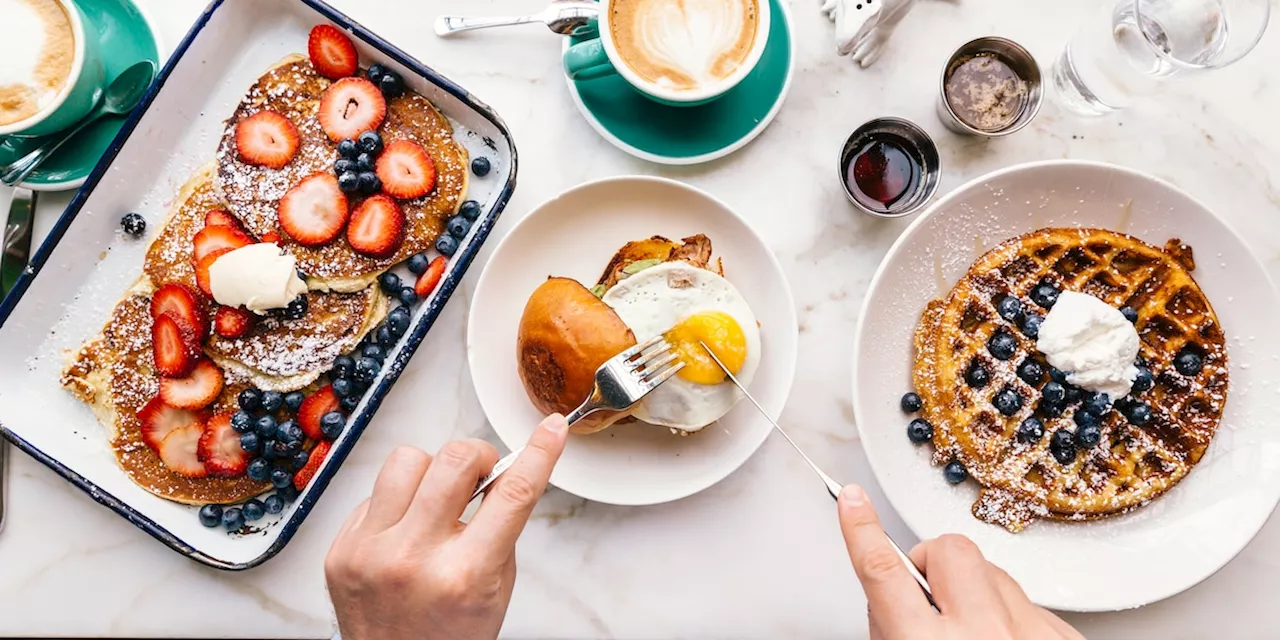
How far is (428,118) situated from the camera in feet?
5.90

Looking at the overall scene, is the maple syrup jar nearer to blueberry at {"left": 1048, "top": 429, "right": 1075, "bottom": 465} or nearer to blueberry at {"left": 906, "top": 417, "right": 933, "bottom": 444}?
blueberry at {"left": 906, "top": 417, "right": 933, "bottom": 444}

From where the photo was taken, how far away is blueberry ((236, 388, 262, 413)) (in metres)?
1.73

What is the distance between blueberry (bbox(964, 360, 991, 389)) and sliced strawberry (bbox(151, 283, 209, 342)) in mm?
1579

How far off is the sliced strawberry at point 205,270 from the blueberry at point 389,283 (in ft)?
1.03

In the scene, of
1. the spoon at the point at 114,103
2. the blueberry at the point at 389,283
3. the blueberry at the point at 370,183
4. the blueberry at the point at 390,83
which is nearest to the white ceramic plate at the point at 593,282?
the blueberry at the point at 389,283

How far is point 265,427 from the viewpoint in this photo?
67.9 inches

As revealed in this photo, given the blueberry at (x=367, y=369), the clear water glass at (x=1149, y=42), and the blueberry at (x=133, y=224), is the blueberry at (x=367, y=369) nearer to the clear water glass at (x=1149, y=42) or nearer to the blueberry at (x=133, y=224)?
the blueberry at (x=133, y=224)

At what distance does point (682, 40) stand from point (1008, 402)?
0.98 m

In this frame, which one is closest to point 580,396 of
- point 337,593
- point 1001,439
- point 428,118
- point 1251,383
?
point 337,593

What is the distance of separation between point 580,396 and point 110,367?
1023 mm

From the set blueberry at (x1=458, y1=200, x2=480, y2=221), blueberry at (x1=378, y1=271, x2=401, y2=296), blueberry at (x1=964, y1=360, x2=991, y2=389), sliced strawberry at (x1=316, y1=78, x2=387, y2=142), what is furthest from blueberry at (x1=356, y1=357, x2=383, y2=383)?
blueberry at (x1=964, y1=360, x2=991, y2=389)

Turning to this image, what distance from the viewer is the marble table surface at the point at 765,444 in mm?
1845

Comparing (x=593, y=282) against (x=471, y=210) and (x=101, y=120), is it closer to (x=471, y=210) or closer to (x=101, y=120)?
(x=471, y=210)

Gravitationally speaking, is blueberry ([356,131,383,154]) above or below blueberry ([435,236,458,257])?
above
